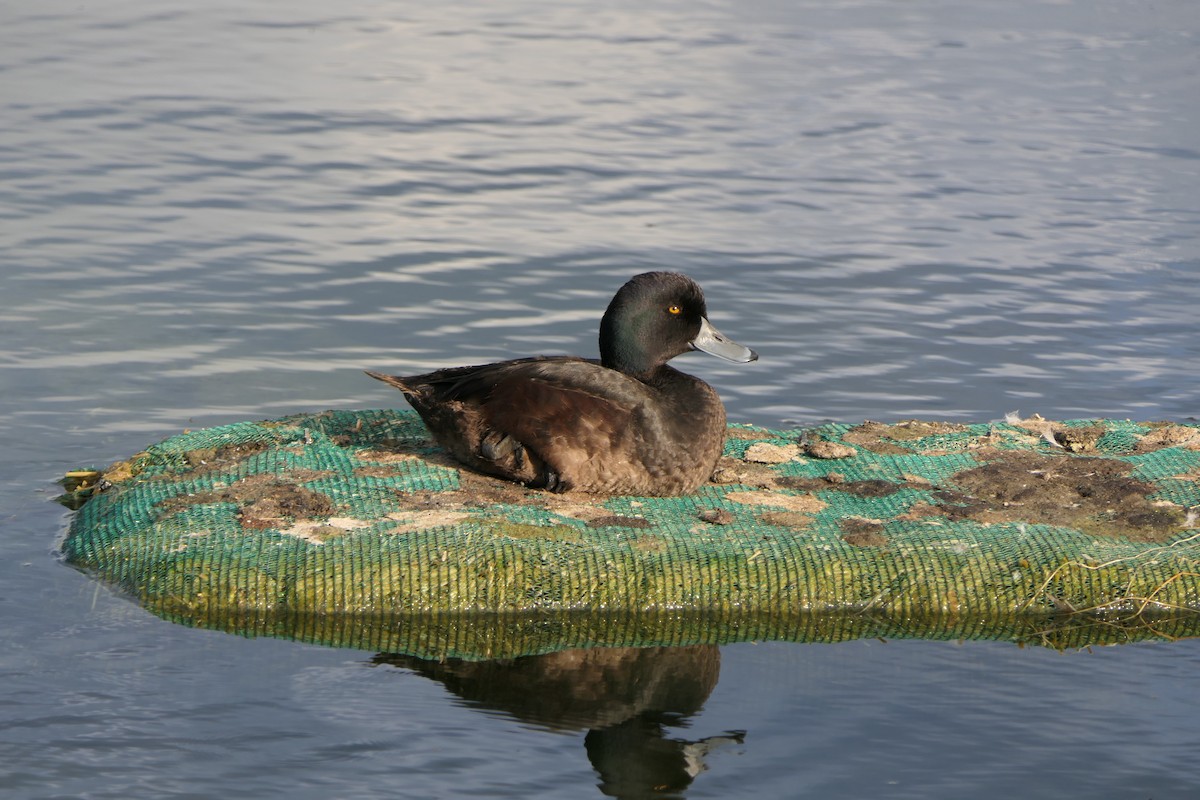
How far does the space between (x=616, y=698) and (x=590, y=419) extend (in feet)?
4.77

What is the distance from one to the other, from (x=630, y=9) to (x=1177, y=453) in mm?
16327

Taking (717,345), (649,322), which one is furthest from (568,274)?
(649,322)

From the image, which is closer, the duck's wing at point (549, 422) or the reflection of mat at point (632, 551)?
the reflection of mat at point (632, 551)

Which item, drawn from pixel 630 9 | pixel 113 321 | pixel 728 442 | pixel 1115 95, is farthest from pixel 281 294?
pixel 630 9

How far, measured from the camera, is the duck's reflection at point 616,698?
479 centimetres

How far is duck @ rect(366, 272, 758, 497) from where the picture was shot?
6414 millimetres

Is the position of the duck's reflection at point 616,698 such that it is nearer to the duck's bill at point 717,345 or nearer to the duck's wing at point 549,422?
the duck's wing at point 549,422

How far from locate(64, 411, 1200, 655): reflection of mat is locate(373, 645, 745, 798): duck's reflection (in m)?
0.13

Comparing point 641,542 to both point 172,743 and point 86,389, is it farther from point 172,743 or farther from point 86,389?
point 86,389

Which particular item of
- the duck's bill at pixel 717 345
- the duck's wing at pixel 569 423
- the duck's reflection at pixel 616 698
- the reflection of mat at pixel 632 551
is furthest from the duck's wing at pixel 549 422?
the duck's reflection at pixel 616 698

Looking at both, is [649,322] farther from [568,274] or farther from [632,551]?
[568,274]

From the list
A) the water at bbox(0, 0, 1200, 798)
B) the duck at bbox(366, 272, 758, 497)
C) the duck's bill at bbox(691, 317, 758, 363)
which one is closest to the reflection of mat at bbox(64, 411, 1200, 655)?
the duck at bbox(366, 272, 758, 497)

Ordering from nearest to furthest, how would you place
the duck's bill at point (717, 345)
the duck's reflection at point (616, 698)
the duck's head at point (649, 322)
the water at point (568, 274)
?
1. the duck's reflection at point (616, 698)
2. the water at point (568, 274)
3. the duck's head at point (649, 322)
4. the duck's bill at point (717, 345)

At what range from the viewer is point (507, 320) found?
33.0 ft
